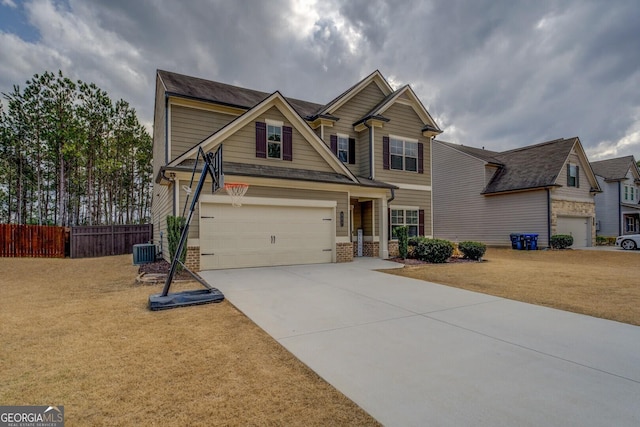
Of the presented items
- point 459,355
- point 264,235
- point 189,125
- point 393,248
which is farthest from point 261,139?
point 459,355

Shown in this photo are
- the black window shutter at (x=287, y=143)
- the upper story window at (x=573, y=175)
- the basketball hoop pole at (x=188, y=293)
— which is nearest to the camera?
the basketball hoop pole at (x=188, y=293)

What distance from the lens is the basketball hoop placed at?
10.0 m

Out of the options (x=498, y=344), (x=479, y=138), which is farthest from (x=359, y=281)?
(x=479, y=138)

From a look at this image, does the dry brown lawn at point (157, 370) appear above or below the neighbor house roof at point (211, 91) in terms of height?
below

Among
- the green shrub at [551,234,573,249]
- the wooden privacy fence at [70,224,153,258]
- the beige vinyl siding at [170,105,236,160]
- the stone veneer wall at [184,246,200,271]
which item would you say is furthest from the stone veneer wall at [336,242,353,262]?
the green shrub at [551,234,573,249]

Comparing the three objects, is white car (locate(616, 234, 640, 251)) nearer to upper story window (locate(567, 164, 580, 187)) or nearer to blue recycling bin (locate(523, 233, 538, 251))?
upper story window (locate(567, 164, 580, 187))

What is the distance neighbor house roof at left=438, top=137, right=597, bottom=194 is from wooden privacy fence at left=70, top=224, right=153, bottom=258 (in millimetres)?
22739

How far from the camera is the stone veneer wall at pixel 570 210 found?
1903cm

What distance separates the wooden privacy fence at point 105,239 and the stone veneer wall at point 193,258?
1060 centimetres

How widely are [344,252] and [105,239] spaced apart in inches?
550

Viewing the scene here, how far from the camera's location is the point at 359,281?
336 inches

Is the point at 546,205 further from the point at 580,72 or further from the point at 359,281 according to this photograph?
the point at 359,281

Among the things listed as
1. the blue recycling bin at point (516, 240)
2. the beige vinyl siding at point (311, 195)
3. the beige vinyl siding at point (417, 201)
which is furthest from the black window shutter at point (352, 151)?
the blue recycling bin at point (516, 240)

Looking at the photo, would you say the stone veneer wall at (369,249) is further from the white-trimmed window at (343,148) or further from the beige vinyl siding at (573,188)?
the beige vinyl siding at (573,188)
